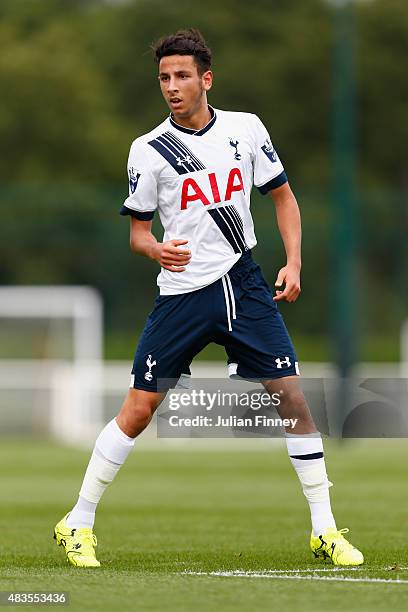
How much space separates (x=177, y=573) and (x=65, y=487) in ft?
23.9

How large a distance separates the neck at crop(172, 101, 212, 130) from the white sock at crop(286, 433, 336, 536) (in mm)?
1562

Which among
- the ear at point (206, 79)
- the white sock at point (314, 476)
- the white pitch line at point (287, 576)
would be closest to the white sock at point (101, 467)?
the white pitch line at point (287, 576)

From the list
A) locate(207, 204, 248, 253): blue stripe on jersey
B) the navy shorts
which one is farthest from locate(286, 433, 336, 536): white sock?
locate(207, 204, 248, 253): blue stripe on jersey

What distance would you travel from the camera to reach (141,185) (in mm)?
7266

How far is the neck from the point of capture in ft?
24.0

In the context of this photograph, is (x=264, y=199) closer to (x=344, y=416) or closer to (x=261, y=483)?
(x=344, y=416)

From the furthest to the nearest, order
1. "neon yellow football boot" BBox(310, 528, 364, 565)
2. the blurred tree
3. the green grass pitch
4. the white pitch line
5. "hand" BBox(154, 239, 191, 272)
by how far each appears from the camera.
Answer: the blurred tree
"neon yellow football boot" BBox(310, 528, 364, 565)
"hand" BBox(154, 239, 191, 272)
the white pitch line
the green grass pitch

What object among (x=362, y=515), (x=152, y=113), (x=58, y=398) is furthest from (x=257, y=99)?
(x=362, y=515)

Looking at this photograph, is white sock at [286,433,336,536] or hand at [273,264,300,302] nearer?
hand at [273,264,300,302]

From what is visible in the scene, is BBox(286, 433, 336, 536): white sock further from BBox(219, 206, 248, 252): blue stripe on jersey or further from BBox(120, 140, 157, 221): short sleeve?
BBox(120, 140, 157, 221): short sleeve

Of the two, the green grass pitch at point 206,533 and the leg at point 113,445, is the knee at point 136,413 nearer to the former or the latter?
the leg at point 113,445

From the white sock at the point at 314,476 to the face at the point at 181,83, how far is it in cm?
166

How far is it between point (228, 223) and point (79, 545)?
1716 mm

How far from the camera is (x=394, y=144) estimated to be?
1795 inches
